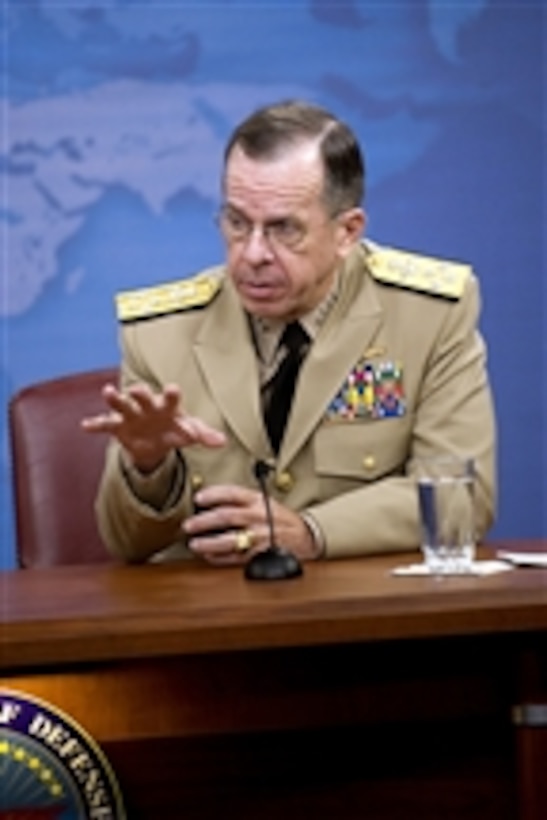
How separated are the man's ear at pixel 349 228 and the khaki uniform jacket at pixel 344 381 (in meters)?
0.05

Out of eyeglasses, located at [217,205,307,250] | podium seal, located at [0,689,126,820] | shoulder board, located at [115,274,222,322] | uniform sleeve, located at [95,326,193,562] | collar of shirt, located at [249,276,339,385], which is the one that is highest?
eyeglasses, located at [217,205,307,250]

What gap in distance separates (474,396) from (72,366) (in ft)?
4.64

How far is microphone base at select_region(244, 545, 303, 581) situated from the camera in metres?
2.48

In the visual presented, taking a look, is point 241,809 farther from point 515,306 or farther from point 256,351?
point 515,306

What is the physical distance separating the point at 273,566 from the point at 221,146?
190 cm

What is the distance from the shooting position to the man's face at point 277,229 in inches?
114

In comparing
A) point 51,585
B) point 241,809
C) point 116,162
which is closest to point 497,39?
point 116,162

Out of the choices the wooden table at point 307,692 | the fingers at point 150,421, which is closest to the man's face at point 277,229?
the fingers at point 150,421

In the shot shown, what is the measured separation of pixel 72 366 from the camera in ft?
13.9

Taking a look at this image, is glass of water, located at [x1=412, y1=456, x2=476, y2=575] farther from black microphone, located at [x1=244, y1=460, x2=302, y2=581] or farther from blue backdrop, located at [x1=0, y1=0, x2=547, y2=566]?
blue backdrop, located at [x1=0, y1=0, x2=547, y2=566]

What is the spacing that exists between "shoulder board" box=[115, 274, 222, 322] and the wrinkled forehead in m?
0.22

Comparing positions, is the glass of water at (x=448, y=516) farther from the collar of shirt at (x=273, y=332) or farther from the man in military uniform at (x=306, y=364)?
the collar of shirt at (x=273, y=332)

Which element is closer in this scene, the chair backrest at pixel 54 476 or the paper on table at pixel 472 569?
the paper on table at pixel 472 569

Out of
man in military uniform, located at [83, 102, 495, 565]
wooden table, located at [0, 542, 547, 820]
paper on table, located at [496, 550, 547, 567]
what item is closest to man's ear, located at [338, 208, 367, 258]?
man in military uniform, located at [83, 102, 495, 565]
